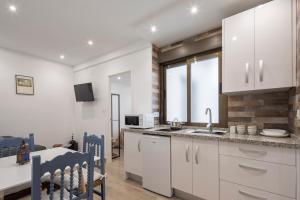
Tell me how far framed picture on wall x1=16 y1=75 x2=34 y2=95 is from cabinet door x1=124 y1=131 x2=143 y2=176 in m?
2.80

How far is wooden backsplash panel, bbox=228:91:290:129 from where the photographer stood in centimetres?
194

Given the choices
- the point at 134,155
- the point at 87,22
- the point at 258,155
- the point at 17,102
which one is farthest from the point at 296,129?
the point at 17,102

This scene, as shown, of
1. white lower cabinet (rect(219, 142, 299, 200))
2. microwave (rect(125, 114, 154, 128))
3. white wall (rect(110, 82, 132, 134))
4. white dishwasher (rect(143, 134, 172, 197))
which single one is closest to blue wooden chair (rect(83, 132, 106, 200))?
white dishwasher (rect(143, 134, 172, 197))

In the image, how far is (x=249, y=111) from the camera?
7.13ft

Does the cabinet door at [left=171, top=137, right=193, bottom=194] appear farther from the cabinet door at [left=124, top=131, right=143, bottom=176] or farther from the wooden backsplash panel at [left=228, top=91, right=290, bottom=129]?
the wooden backsplash panel at [left=228, top=91, right=290, bottom=129]

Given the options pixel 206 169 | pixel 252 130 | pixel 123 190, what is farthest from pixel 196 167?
pixel 123 190

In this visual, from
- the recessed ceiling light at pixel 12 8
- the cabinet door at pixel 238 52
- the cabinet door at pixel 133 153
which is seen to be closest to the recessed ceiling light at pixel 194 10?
the cabinet door at pixel 238 52

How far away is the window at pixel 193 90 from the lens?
2633 millimetres

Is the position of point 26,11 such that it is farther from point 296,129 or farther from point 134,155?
point 296,129

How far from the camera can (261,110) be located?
2.08 metres

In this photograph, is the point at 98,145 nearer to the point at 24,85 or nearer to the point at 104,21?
the point at 104,21

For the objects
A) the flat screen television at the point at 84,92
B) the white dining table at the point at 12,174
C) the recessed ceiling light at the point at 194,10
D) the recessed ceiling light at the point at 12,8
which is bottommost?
the white dining table at the point at 12,174

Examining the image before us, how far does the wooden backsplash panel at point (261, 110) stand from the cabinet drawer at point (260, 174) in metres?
0.70

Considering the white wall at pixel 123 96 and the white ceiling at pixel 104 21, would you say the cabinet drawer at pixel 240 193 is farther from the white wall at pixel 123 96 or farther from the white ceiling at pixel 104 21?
the white wall at pixel 123 96
